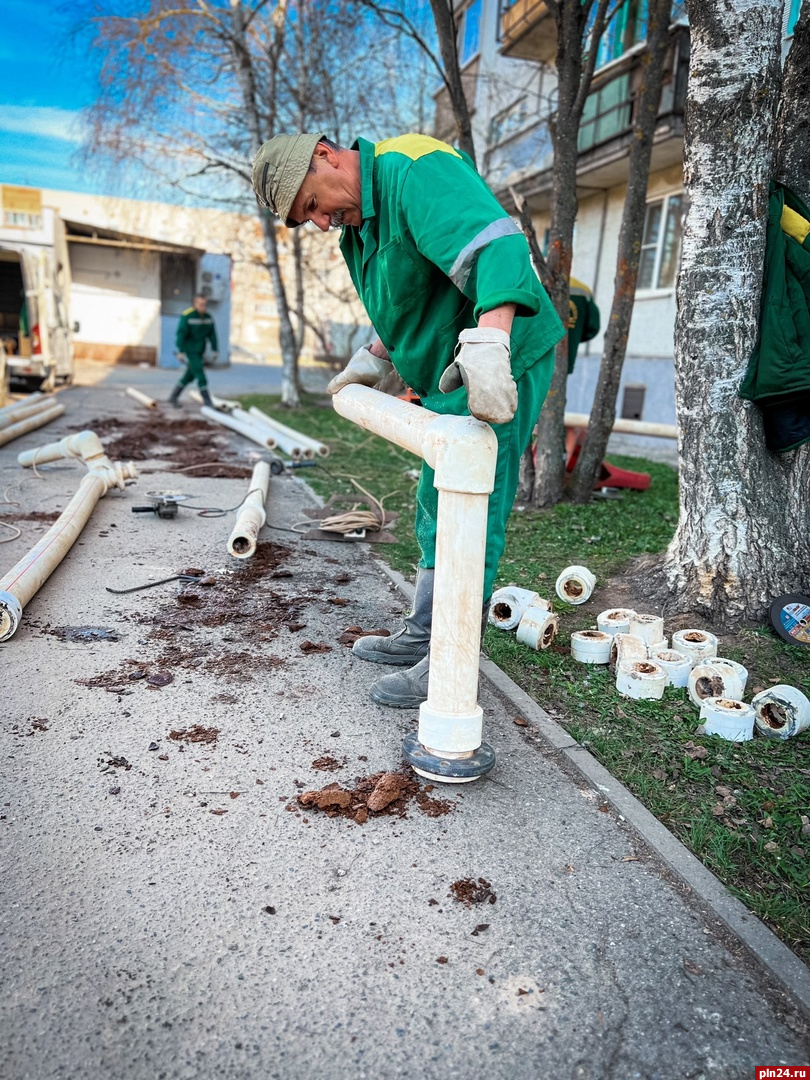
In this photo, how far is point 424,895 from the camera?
2.07 m

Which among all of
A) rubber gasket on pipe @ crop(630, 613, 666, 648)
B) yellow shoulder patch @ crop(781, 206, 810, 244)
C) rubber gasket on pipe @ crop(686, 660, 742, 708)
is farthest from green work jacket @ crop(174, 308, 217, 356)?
rubber gasket on pipe @ crop(686, 660, 742, 708)

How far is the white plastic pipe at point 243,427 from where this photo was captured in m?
10.0

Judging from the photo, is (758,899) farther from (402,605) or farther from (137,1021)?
(402,605)

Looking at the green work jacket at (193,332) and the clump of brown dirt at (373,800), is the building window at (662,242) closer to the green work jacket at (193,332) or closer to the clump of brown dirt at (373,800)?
the green work jacket at (193,332)

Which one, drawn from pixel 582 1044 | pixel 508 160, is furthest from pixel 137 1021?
pixel 508 160

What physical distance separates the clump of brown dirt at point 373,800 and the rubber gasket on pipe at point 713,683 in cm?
132

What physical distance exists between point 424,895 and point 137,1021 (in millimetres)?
746

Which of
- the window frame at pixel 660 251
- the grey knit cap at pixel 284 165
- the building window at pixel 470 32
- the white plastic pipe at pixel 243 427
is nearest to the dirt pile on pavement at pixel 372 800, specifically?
the grey knit cap at pixel 284 165

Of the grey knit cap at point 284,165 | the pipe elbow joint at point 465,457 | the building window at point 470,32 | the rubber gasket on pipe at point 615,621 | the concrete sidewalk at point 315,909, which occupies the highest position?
the building window at point 470,32

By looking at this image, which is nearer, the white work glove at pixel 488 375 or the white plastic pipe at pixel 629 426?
the white work glove at pixel 488 375

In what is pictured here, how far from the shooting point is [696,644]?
138 inches

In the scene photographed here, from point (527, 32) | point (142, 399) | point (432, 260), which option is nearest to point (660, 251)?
point (527, 32)

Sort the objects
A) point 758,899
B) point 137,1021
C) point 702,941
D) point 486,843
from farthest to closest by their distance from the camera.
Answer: point 486,843 → point 758,899 → point 702,941 → point 137,1021

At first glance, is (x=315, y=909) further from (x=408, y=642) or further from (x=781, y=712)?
(x=781, y=712)
